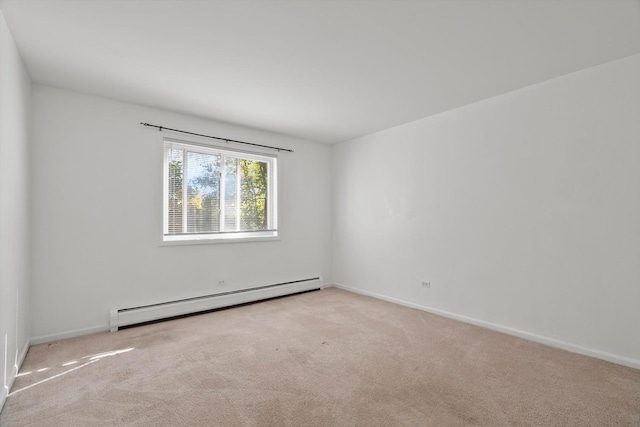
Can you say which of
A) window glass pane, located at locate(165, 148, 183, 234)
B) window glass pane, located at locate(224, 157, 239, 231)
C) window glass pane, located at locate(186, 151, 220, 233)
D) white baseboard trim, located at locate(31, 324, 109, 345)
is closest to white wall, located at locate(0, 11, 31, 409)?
white baseboard trim, located at locate(31, 324, 109, 345)

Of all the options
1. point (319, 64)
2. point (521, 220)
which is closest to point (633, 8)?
point (521, 220)

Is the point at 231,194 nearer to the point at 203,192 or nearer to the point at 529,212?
the point at 203,192

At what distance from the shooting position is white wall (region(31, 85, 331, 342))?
3.01m

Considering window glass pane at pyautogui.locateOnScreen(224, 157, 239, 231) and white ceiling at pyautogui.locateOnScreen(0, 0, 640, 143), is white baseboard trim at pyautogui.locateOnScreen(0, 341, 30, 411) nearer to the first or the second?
window glass pane at pyautogui.locateOnScreen(224, 157, 239, 231)

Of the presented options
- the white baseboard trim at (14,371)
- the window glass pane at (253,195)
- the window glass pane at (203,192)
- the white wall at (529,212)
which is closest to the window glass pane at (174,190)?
the window glass pane at (203,192)

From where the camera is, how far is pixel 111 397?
2037mm

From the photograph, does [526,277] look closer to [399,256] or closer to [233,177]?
[399,256]

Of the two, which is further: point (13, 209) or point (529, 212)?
point (529, 212)

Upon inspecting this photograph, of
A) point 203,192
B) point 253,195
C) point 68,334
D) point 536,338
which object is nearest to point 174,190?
point 203,192

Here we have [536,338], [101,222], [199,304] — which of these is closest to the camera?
[536,338]

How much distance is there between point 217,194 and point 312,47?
8.32ft

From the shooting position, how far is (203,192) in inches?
161

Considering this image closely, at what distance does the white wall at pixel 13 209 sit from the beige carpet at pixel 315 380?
0.89ft

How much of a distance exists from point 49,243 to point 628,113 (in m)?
5.42
